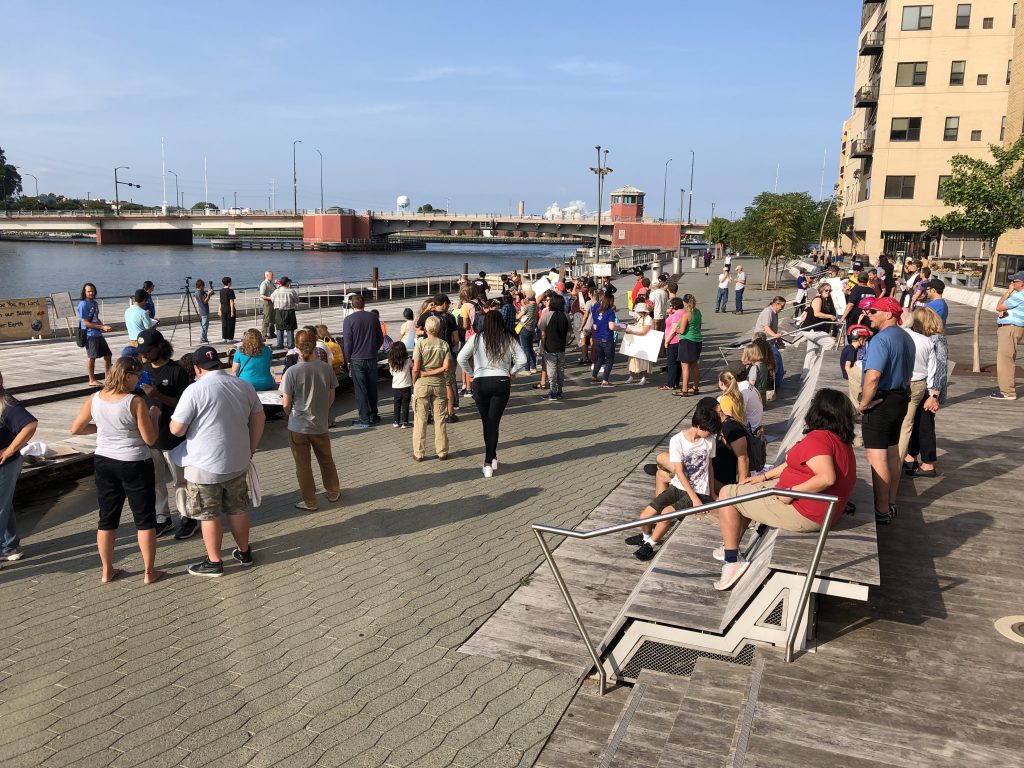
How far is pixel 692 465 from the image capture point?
233 inches

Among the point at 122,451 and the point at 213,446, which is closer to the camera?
the point at 122,451

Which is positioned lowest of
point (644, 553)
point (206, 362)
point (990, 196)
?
point (644, 553)

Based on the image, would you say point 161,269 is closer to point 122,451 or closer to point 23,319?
point 23,319

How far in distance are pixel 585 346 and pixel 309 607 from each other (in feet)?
35.1

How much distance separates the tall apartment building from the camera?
40.8 m

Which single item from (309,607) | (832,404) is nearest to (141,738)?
(309,607)

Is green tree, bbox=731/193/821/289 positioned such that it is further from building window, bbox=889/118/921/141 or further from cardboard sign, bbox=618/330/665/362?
cardboard sign, bbox=618/330/665/362

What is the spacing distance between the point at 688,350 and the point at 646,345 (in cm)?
130

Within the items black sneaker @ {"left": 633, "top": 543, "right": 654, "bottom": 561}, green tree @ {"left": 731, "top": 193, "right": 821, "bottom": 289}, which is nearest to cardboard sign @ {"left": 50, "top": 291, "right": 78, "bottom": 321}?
black sneaker @ {"left": 633, "top": 543, "right": 654, "bottom": 561}

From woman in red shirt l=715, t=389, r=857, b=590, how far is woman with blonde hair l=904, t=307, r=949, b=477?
102 inches

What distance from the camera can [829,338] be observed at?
13188 millimetres

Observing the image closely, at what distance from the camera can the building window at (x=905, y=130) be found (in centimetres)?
4278

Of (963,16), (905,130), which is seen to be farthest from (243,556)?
(963,16)

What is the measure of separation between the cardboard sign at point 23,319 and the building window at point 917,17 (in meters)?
45.4
